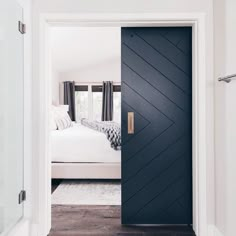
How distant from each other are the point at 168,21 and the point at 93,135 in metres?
2.13

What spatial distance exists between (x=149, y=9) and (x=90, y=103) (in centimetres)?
556

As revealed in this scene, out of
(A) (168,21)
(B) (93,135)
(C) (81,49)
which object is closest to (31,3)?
(A) (168,21)

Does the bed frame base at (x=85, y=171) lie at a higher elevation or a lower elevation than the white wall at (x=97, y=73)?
lower

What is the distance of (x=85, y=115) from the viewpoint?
25.7 ft

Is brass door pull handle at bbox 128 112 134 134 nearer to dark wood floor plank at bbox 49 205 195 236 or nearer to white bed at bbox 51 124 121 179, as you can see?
dark wood floor plank at bbox 49 205 195 236

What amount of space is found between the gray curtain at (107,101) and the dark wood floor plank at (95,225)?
15.2 ft

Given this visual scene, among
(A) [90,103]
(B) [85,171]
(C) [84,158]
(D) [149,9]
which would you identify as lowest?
(B) [85,171]

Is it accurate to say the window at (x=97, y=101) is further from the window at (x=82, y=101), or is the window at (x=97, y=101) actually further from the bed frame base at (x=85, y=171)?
the bed frame base at (x=85, y=171)

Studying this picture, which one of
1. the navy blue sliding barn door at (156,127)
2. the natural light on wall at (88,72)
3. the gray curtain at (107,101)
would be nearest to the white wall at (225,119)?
the navy blue sliding barn door at (156,127)

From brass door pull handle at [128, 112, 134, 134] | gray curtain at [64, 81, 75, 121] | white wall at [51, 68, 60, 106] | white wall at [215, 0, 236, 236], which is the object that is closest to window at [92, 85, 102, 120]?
gray curtain at [64, 81, 75, 121]

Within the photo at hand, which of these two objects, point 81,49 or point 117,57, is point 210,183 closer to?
point 81,49

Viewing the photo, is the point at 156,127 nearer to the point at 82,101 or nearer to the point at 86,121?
the point at 86,121

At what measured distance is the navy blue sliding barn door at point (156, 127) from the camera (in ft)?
8.60

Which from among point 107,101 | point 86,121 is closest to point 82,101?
point 107,101
